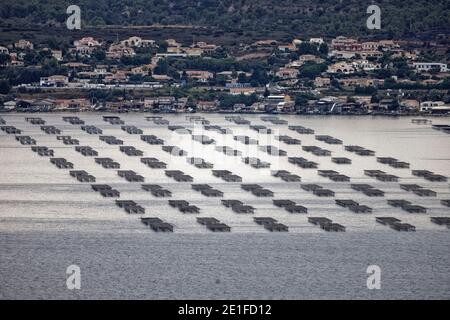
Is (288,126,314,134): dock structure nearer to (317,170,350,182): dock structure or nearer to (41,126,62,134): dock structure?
(41,126,62,134): dock structure

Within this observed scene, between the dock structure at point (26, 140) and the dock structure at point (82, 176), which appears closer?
the dock structure at point (82, 176)

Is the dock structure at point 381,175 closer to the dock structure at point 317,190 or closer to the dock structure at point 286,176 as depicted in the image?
the dock structure at point 286,176

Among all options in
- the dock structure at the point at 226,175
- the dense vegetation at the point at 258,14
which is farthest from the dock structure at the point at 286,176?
the dense vegetation at the point at 258,14

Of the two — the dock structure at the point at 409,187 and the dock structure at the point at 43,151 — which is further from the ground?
the dock structure at the point at 409,187

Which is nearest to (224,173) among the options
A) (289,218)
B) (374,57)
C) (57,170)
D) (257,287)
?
(57,170)

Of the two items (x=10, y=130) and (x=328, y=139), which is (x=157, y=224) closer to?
(x=328, y=139)

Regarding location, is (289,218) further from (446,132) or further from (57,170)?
(446,132)
